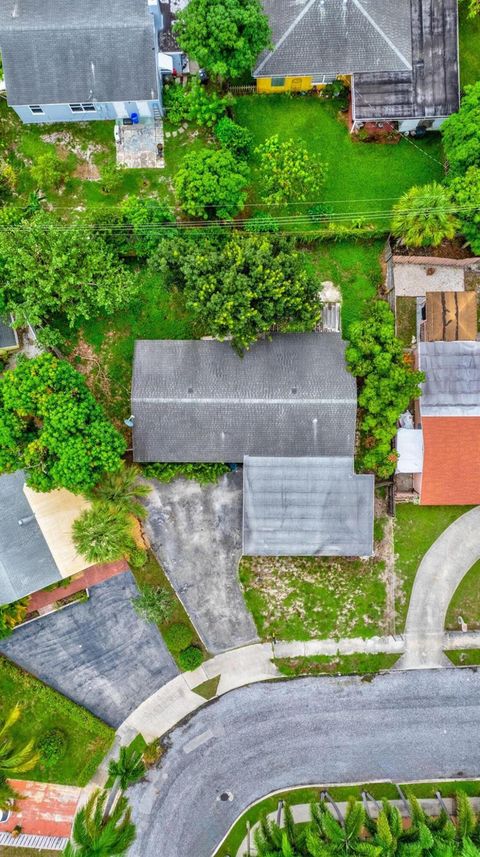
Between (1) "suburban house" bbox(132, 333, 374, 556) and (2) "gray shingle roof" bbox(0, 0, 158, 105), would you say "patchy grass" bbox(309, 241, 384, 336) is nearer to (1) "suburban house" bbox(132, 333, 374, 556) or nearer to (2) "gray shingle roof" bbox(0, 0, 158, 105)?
(1) "suburban house" bbox(132, 333, 374, 556)

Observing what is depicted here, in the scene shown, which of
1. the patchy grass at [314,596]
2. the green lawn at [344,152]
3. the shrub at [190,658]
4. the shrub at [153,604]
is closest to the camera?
the shrub at [153,604]

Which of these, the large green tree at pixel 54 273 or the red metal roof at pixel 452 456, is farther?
the red metal roof at pixel 452 456

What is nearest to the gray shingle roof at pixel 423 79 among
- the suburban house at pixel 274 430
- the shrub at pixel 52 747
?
the suburban house at pixel 274 430

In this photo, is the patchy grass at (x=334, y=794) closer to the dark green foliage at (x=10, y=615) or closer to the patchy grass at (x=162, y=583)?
the patchy grass at (x=162, y=583)

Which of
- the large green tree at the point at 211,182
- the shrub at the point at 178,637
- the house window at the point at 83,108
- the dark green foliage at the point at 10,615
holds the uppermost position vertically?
the house window at the point at 83,108

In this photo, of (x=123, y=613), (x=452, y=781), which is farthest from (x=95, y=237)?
(x=452, y=781)

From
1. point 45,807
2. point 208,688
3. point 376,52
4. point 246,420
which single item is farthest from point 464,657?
point 376,52

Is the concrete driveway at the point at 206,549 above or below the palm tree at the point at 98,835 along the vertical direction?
above

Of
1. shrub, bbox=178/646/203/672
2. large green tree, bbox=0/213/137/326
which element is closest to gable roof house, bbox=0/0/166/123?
large green tree, bbox=0/213/137/326
